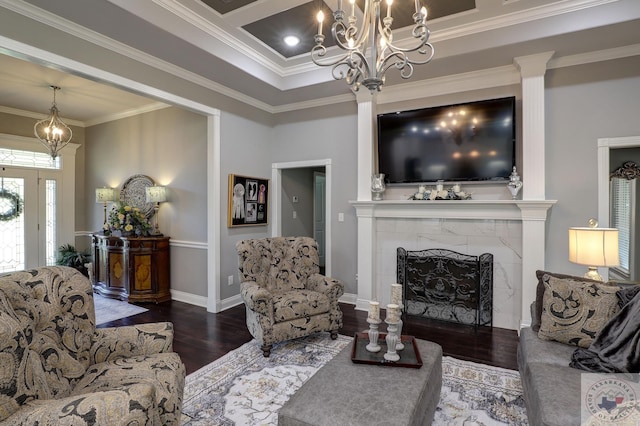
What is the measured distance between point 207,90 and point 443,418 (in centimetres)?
419

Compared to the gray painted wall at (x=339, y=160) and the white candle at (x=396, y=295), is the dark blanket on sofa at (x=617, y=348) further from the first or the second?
the gray painted wall at (x=339, y=160)

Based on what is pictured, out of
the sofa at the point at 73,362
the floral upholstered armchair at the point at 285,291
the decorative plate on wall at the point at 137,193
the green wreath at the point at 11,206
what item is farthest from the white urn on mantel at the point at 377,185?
the green wreath at the point at 11,206

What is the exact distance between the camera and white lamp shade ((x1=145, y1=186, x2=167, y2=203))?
4.76 m

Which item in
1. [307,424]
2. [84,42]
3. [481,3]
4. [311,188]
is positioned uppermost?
[481,3]

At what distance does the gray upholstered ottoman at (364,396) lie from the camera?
4.80 feet

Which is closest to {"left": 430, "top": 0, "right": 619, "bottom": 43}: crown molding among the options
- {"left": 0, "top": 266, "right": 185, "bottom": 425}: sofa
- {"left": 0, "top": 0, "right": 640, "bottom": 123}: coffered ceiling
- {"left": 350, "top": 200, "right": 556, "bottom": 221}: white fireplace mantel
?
{"left": 0, "top": 0, "right": 640, "bottom": 123}: coffered ceiling

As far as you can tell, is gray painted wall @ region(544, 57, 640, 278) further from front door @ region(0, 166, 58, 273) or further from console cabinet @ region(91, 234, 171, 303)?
front door @ region(0, 166, 58, 273)

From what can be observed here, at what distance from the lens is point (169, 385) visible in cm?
164

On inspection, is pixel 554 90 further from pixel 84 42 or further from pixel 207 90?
pixel 84 42

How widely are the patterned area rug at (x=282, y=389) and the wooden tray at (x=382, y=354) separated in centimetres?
46

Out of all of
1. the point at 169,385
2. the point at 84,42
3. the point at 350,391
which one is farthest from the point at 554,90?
the point at 84,42

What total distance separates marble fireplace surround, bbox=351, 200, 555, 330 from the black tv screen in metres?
0.37

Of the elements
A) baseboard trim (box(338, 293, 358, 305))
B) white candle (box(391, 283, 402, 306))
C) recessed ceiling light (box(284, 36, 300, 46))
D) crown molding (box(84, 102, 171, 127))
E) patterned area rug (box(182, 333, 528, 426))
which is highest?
recessed ceiling light (box(284, 36, 300, 46))

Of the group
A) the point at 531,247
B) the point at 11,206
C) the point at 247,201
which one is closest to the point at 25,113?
the point at 11,206
